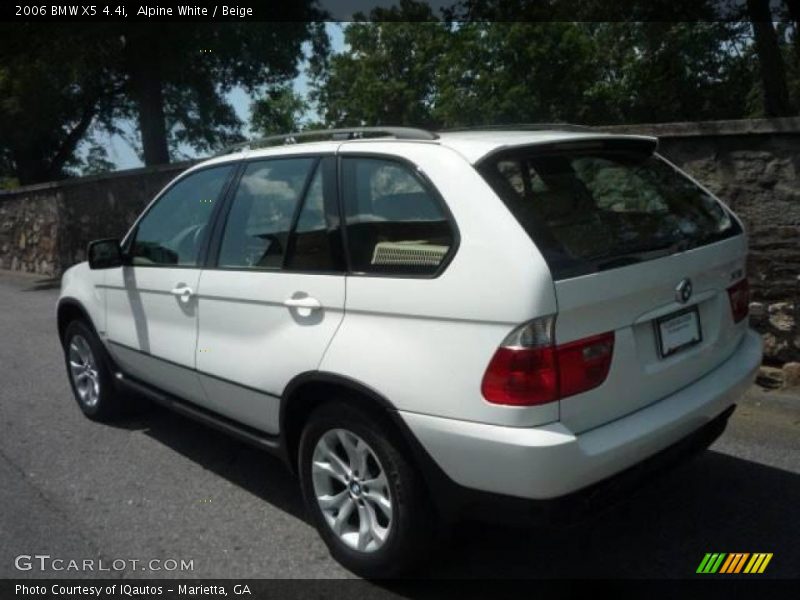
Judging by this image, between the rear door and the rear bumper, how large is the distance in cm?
68

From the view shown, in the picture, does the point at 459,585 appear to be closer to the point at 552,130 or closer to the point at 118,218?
the point at 552,130

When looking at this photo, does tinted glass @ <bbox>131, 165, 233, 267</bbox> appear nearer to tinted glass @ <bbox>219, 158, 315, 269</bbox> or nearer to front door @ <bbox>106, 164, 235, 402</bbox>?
front door @ <bbox>106, 164, 235, 402</bbox>

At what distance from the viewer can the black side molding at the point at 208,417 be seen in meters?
3.29

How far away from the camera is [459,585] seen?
288cm

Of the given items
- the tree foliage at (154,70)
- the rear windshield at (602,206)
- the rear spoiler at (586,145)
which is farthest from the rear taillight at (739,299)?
the tree foliage at (154,70)

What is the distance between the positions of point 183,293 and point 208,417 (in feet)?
2.14

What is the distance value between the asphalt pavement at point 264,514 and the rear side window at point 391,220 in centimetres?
104

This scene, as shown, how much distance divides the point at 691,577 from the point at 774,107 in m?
7.93

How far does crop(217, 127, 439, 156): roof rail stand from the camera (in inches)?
119

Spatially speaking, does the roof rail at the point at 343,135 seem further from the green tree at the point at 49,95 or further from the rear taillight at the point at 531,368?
the green tree at the point at 49,95

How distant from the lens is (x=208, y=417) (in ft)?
12.1

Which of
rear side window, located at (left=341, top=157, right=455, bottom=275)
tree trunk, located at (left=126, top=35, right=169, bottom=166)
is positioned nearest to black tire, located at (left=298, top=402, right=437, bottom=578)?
rear side window, located at (left=341, top=157, right=455, bottom=275)

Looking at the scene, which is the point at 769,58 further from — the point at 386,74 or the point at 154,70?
the point at 386,74

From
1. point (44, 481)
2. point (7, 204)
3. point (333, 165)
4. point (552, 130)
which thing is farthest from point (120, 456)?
point (7, 204)
